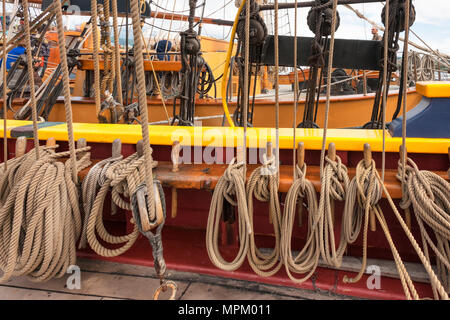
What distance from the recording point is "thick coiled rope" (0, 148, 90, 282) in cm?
157

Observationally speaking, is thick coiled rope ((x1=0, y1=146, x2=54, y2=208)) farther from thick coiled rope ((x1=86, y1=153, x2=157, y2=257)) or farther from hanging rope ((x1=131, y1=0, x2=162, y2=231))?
hanging rope ((x1=131, y1=0, x2=162, y2=231))

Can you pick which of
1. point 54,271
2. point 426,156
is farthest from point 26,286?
point 426,156

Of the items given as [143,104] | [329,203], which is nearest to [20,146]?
[143,104]

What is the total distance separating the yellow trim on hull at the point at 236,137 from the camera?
1.72 meters

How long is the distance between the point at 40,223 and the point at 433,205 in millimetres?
1689

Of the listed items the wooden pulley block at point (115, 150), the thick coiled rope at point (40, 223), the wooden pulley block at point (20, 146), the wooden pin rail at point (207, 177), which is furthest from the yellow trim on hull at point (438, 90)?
the wooden pulley block at point (20, 146)

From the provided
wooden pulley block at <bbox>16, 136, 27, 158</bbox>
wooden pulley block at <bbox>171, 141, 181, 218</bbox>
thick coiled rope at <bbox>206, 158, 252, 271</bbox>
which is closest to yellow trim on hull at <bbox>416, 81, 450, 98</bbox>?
thick coiled rope at <bbox>206, 158, 252, 271</bbox>

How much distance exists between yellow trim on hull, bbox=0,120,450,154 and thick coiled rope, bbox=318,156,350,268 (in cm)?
24

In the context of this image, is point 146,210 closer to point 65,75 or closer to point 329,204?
point 65,75

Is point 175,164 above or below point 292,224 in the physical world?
above

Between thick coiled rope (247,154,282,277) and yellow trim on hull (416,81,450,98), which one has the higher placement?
yellow trim on hull (416,81,450,98)

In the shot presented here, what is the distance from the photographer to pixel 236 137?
1.86 meters
